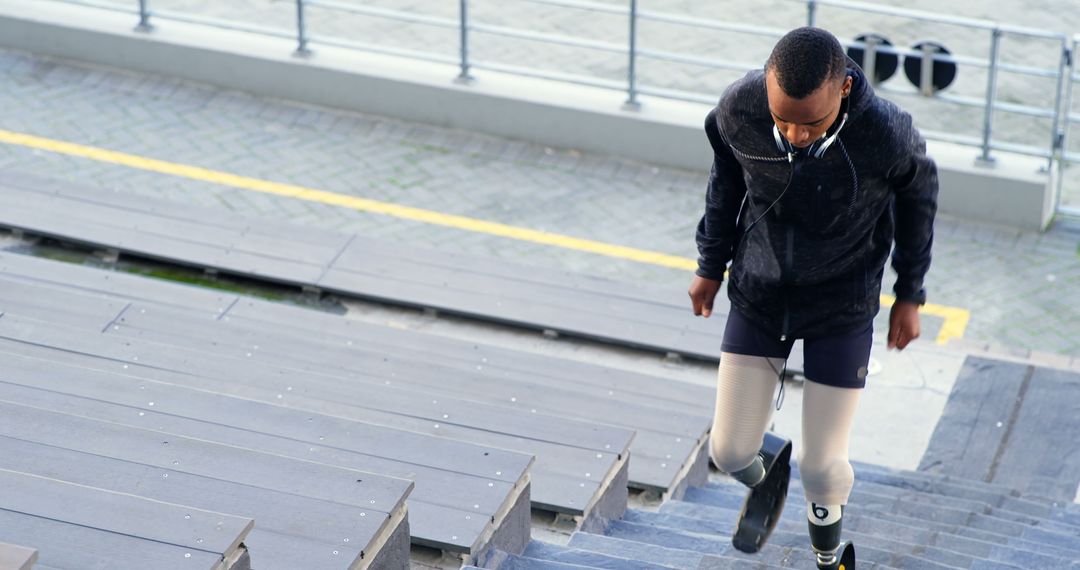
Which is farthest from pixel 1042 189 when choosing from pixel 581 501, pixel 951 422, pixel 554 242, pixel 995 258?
pixel 581 501

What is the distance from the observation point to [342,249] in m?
9.81

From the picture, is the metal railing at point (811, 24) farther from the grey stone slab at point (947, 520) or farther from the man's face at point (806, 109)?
the man's face at point (806, 109)

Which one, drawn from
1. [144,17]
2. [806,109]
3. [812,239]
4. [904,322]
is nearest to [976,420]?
[904,322]

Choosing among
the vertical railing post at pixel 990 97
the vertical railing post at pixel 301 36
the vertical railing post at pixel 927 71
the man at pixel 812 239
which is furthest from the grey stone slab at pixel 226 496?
the vertical railing post at pixel 301 36

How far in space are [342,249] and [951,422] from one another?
3749mm

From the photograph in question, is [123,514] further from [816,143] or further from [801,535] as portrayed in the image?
[801,535]

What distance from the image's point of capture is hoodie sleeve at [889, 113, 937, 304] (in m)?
5.03

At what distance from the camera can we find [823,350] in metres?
5.38

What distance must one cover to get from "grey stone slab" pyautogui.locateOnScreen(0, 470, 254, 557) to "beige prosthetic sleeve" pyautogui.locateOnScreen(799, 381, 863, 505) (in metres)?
2.05

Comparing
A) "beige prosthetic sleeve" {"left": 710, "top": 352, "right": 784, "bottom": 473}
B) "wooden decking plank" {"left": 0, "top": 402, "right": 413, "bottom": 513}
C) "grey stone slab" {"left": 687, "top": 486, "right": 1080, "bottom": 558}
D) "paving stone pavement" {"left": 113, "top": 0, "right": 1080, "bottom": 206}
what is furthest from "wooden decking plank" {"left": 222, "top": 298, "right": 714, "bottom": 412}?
"paving stone pavement" {"left": 113, "top": 0, "right": 1080, "bottom": 206}

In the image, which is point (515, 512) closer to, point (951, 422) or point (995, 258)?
point (951, 422)

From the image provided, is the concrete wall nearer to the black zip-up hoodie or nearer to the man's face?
the black zip-up hoodie

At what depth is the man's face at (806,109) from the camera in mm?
4660

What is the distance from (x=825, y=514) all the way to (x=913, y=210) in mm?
→ 1157
